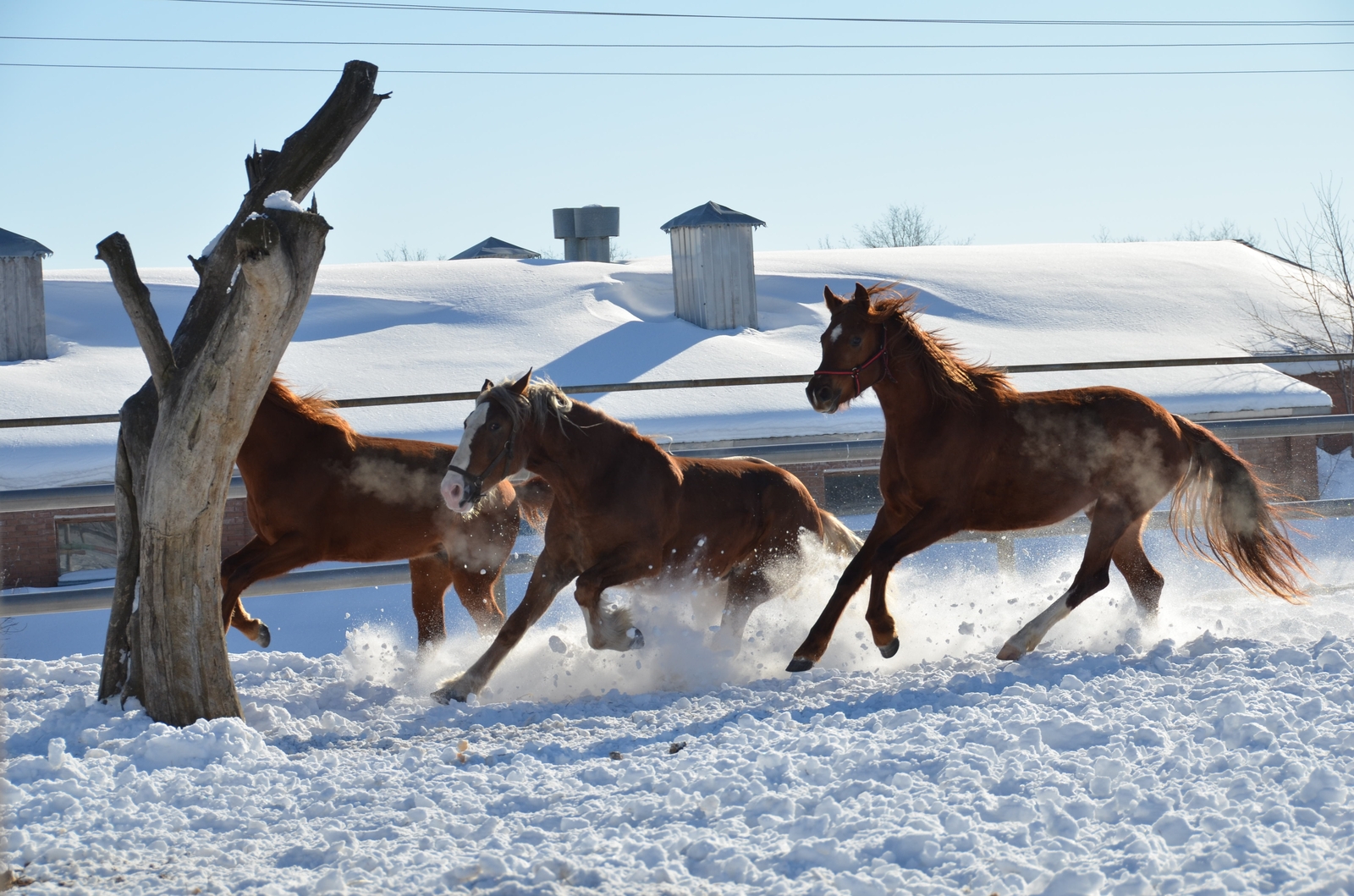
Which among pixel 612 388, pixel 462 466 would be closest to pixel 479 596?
pixel 462 466

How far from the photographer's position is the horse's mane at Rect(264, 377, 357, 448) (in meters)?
5.23

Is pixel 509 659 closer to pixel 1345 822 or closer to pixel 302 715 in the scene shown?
pixel 302 715

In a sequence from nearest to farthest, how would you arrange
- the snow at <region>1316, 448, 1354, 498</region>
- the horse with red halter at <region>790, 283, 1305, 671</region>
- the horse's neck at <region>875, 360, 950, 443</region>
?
1. the horse with red halter at <region>790, 283, 1305, 671</region>
2. the horse's neck at <region>875, 360, 950, 443</region>
3. the snow at <region>1316, 448, 1354, 498</region>

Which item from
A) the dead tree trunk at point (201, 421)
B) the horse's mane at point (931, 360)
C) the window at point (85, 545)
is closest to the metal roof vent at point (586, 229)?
the window at point (85, 545)

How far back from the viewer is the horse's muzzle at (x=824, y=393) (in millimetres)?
5137

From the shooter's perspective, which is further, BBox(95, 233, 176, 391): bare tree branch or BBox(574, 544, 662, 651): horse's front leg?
BBox(574, 544, 662, 651): horse's front leg

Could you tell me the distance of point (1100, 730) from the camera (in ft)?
11.8

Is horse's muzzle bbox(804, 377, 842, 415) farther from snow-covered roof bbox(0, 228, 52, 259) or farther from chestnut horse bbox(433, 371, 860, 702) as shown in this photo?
snow-covered roof bbox(0, 228, 52, 259)

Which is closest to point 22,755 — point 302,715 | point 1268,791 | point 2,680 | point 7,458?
point 302,715

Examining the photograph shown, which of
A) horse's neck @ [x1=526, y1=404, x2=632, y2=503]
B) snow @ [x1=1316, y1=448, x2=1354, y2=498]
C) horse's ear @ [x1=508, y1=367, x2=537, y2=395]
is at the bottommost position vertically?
snow @ [x1=1316, y1=448, x2=1354, y2=498]

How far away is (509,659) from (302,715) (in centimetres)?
97

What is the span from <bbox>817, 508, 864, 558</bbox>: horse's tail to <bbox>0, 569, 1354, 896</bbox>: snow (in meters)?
0.77

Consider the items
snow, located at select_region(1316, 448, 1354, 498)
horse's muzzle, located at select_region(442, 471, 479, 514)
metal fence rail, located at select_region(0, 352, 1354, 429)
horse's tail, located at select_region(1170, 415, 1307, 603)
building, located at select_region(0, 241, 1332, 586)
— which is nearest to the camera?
horse's muzzle, located at select_region(442, 471, 479, 514)

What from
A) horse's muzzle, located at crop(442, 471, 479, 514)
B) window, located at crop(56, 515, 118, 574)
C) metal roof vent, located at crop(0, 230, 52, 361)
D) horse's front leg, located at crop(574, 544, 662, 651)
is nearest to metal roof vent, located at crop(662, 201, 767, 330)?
window, located at crop(56, 515, 118, 574)
